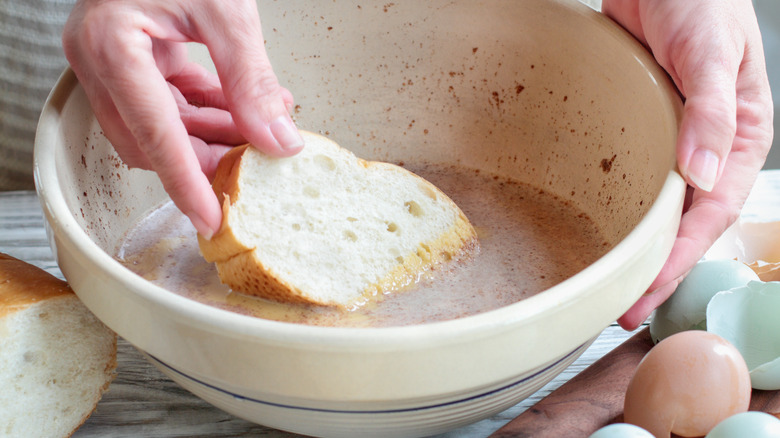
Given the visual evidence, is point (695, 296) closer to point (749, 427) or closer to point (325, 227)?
point (749, 427)

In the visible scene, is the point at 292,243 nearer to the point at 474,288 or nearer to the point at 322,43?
the point at 474,288

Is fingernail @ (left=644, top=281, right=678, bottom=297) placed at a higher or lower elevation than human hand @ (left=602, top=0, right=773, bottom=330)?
lower

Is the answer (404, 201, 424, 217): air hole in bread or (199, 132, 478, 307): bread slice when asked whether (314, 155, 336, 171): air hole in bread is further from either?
(404, 201, 424, 217): air hole in bread

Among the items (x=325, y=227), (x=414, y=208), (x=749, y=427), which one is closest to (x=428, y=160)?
(x=414, y=208)

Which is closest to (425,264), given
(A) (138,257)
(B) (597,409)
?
(B) (597,409)

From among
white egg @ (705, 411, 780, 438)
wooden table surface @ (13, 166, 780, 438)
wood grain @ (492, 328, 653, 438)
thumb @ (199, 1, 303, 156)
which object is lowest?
wooden table surface @ (13, 166, 780, 438)

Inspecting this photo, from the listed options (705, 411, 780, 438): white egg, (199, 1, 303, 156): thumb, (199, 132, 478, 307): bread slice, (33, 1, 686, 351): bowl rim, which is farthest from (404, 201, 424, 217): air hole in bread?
(705, 411, 780, 438): white egg
